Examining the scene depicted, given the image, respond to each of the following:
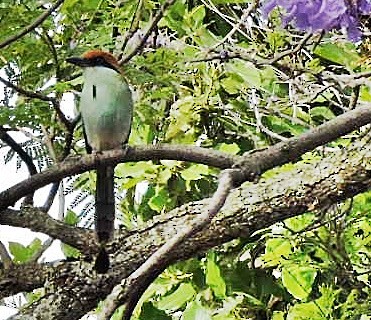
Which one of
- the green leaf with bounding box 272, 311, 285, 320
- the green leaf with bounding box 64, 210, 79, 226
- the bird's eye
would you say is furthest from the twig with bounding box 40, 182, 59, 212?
the green leaf with bounding box 272, 311, 285, 320

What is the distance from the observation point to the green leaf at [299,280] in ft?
4.06

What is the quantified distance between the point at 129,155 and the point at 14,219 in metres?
0.15

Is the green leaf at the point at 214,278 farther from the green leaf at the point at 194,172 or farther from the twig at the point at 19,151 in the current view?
the twig at the point at 19,151

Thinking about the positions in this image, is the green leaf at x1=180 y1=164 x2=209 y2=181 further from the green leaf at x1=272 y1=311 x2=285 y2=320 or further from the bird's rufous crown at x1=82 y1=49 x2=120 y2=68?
the bird's rufous crown at x1=82 y1=49 x2=120 y2=68

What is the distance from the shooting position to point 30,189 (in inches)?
28.1

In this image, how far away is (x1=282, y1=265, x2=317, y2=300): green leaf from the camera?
124cm

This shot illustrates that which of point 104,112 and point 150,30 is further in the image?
point 104,112

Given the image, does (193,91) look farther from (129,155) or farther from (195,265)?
(129,155)

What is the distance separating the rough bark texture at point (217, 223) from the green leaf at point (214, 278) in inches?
17.6

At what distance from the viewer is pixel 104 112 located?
954 millimetres

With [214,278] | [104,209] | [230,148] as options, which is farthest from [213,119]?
[104,209]

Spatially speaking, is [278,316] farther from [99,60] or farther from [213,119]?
[99,60]

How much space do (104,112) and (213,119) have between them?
0.46 meters

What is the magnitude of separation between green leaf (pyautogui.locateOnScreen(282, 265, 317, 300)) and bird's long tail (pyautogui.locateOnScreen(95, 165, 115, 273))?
16.6 inches
